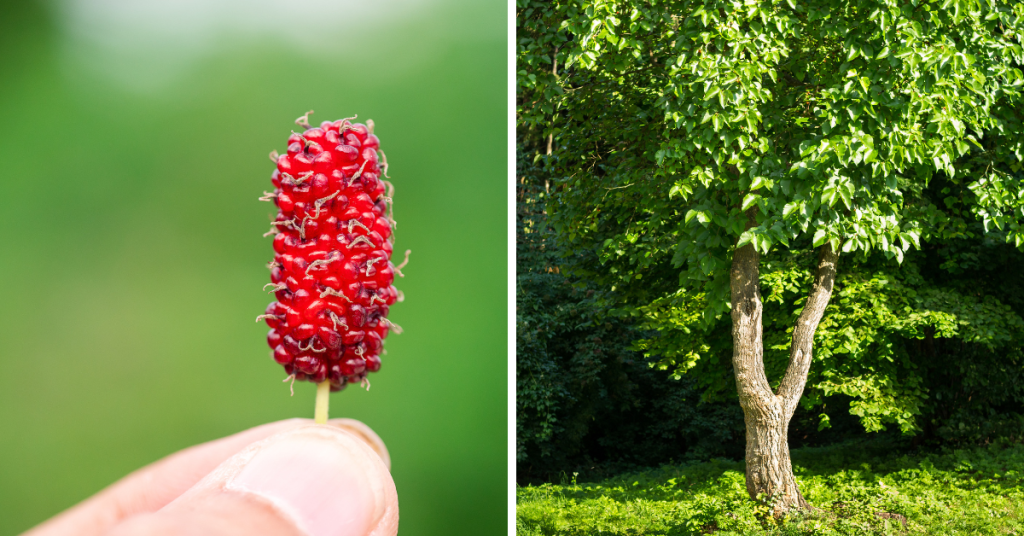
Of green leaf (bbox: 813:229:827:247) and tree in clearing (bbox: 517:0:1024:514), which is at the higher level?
tree in clearing (bbox: 517:0:1024:514)

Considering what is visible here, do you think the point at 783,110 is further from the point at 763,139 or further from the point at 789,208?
the point at 789,208

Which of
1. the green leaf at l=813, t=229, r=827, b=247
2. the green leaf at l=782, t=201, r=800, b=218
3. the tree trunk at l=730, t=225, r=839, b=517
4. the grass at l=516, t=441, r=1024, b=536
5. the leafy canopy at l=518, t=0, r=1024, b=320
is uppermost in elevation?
the leafy canopy at l=518, t=0, r=1024, b=320

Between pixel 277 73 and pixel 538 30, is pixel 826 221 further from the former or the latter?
pixel 277 73

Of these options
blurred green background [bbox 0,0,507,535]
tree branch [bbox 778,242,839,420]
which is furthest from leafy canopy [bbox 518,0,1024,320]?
blurred green background [bbox 0,0,507,535]

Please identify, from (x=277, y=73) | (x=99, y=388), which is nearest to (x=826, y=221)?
(x=277, y=73)

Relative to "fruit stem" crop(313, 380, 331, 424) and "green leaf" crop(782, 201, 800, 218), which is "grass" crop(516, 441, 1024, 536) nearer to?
"green leaf" crop(782, 201, 800, 218)

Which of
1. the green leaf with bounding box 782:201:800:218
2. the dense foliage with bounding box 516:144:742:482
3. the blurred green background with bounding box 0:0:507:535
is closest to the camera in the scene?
the blurred green background with bounding box 0:0:507:535
